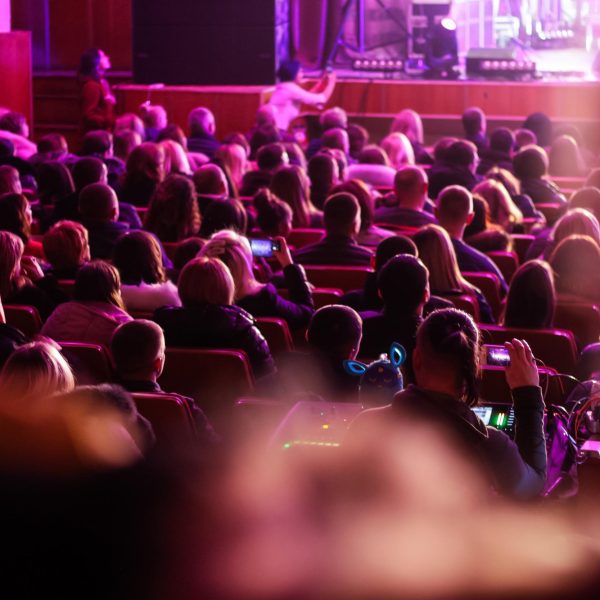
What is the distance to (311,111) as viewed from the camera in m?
13.7

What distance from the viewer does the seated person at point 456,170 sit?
8.22 metres

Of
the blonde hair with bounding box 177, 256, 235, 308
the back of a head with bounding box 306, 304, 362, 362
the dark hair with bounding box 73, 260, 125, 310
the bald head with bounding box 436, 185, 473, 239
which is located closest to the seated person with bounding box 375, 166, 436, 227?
the bald head with bounding box 436, 185, 473, 239

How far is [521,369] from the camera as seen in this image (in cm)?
279

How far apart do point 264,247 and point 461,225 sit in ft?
4.04

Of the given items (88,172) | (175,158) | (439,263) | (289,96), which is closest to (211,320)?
(439,263)

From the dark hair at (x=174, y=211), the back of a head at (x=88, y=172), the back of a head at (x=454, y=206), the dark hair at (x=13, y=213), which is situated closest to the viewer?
the back of a head at (x=454, y=206)

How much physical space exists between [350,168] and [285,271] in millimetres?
3819

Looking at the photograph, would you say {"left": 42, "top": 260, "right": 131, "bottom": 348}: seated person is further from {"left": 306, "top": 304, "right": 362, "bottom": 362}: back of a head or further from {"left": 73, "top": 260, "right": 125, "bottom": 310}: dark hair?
{"left": 306, "top": 304, "right": 362, "bottom": 362}: back of a head

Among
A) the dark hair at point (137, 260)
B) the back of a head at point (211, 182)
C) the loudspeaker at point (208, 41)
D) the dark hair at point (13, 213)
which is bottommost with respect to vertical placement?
the dark hair at point (137, 260)

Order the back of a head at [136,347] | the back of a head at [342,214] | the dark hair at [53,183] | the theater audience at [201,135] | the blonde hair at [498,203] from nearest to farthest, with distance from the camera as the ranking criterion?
the back of a head at [136,347], the back of a head at [342,214], the blonde hair at [498,203], the dark hair at [53,183], the theater audience at [201,135]

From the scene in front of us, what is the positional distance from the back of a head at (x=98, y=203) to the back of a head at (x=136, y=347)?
2.52m

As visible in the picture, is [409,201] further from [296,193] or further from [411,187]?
[296,193]

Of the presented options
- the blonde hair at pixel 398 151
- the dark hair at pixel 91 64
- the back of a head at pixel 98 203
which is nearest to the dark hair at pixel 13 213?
the back of a head at pixel 98 203

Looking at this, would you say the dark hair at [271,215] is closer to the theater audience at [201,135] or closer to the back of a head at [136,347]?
the back of a head at [136,347]
